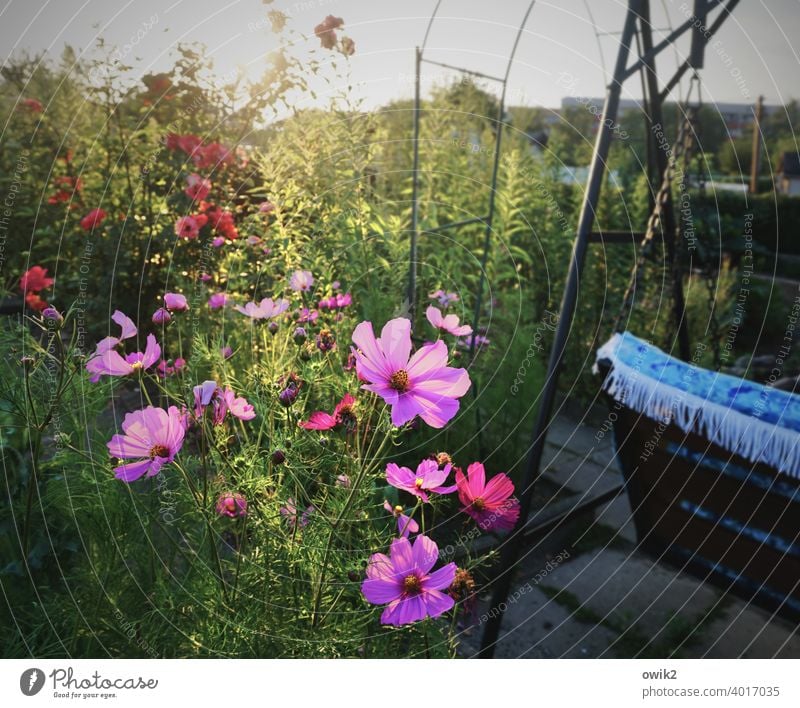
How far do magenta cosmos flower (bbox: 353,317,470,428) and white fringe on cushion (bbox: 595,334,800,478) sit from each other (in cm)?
129

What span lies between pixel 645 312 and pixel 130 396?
279cm

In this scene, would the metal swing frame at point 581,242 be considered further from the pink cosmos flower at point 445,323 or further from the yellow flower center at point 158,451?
the yellow flower center at point 158,451

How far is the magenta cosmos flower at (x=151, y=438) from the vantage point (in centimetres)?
105

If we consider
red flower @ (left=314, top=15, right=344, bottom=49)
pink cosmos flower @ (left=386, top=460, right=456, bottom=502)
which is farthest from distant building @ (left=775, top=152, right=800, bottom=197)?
pink cosmos flower @ (left=386, top=460, right=456, bottom=502)

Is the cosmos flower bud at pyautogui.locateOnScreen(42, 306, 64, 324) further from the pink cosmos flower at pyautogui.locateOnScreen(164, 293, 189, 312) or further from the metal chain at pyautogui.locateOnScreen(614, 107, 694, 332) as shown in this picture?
the metal chain at pyautogui.locateOnScreen(614, 107, 694, 332)

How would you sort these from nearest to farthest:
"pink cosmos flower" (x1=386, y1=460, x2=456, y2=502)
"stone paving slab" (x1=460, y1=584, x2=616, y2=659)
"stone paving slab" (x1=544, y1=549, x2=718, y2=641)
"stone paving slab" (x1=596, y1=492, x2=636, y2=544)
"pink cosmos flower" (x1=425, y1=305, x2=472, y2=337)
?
"pink cosmos flower" (x1=386, y1=460, x2=456, y2=502), "pink cosmos flower" (x1=425, y1=305, x2=472, y2=337), "stone paving slab" (x1=460, y1=584, x2=616, y2=659), "stone paving slab" (x1=544, y1=549, x2=718, y2=641), "stone paving slab" (x1=596, y1=492, x2=636, y2=544)

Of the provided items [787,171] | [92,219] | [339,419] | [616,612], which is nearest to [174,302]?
[339,419]

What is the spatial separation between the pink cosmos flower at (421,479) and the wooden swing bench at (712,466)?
119 cm

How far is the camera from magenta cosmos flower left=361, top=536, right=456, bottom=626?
1047 mm

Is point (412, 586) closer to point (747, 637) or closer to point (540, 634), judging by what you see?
point (540, 634)

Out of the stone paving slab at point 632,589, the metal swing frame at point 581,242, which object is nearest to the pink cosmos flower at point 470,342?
the metal swing frame at point 581,242

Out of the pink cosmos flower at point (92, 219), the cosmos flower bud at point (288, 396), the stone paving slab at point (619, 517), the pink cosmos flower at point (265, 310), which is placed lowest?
the stone paving slab at point (619, 517)
